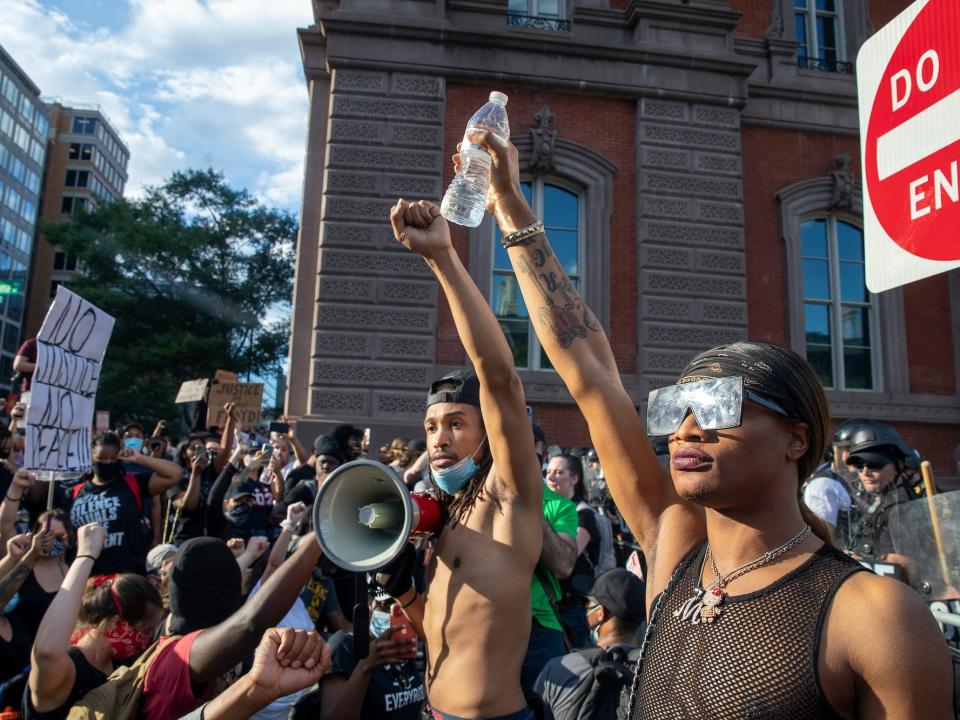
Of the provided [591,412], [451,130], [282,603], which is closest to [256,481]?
[282,603]

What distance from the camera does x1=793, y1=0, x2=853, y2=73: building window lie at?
15656 mm

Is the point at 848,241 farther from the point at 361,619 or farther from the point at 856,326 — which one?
the point at 361,619

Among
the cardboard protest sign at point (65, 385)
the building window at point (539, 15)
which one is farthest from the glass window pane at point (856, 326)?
the cardboard protest sign at point (65, 385)

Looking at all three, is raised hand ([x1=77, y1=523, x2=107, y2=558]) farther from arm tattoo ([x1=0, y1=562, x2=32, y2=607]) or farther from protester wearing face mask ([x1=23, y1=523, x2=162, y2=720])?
arm tattoo ([x1=0, y1=562, x2=32, y2=607])

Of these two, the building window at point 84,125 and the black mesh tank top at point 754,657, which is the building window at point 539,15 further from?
the building window at point 84,125

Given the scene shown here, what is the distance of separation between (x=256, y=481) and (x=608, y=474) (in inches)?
246

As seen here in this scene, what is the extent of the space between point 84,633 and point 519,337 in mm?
11140

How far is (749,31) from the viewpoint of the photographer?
1526 centimetres

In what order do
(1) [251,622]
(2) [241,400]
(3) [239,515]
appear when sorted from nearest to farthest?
1. (1) [251,622]
2. (3) [239,515]
3. (2) [241,400]

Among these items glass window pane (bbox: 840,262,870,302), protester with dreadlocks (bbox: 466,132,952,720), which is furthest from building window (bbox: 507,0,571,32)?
protester with dreadlocks (bbox: 466,132,952,720)

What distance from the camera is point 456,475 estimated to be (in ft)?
9.81

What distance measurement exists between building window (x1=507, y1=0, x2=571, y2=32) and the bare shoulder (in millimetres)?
14371

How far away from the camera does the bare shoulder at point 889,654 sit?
1.33 m

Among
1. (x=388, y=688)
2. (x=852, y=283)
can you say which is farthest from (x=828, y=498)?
(x=852, y=283)
